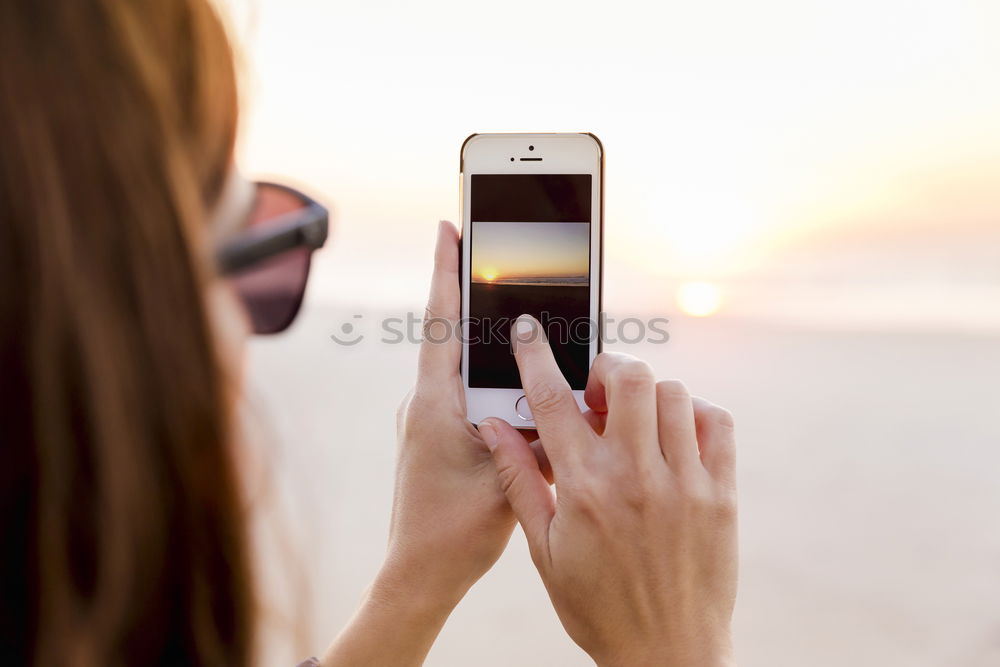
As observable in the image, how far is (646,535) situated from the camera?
35.1 inches

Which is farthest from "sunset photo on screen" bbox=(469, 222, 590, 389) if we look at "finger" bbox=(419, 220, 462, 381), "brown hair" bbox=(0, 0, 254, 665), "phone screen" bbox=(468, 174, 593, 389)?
"brown hair" bbox=(0, 0, 254, 665)

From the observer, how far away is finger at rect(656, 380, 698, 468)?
0.91 meters

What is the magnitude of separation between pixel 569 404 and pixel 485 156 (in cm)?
79

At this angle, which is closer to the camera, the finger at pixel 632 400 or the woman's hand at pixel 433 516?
the finger at pixel 632 400

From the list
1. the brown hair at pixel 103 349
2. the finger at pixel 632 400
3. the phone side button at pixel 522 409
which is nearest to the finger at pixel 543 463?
the phone side button at pixel 522 409

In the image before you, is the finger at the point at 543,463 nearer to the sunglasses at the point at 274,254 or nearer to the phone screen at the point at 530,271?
the phone screen at the point at 530,271

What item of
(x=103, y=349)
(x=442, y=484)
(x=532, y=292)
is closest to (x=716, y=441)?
(x=442, y=484)

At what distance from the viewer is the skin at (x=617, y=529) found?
0.88 metres

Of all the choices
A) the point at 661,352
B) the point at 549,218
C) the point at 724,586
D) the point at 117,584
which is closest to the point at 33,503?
the point at 117,584

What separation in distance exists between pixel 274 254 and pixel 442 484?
0.68m

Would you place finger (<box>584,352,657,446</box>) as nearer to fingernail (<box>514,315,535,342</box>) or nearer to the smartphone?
fingernail (<box>514,315,535,342</box>)

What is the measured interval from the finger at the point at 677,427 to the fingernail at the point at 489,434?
328 millimetres

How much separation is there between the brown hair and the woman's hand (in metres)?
0.66

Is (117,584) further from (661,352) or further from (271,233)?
(661,352)
